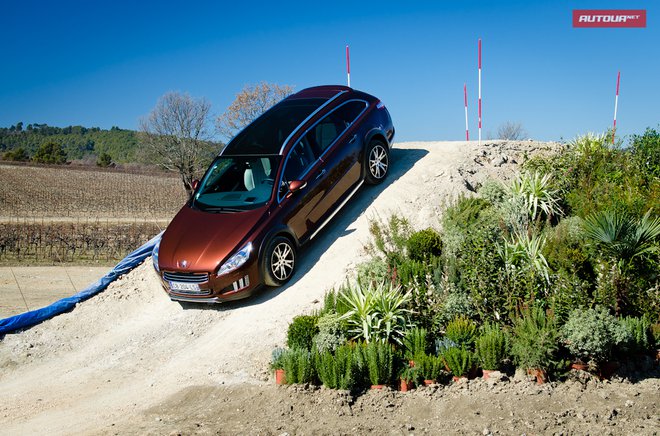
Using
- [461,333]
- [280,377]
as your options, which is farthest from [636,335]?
[280,377]

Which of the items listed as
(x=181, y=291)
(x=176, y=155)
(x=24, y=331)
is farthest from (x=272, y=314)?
(x=176, y=155)

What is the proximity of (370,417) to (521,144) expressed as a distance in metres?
10.6

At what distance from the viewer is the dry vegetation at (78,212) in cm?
2748

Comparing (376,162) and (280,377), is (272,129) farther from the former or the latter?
(280,377)

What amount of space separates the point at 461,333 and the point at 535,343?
3.00 ft

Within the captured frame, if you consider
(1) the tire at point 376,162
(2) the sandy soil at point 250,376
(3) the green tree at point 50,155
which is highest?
(3) the green tree at point 50,155

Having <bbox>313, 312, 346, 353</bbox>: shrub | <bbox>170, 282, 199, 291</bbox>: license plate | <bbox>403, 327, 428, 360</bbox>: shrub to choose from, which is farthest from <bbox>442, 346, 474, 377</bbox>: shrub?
<bbox>170, 282, 199, 291</bbox>: license plate

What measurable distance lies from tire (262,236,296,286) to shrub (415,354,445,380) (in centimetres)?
358

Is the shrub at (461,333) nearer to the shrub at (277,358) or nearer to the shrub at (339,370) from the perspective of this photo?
the shrub at (339,370)

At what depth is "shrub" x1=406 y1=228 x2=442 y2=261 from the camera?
10.8m

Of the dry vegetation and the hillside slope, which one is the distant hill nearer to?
the dry vegetation

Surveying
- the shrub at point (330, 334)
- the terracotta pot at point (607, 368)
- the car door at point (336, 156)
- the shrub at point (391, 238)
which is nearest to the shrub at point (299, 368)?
the shrub at point (330, 334)

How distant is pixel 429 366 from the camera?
27.2ft

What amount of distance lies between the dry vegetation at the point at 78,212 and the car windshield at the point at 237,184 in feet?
47.2
